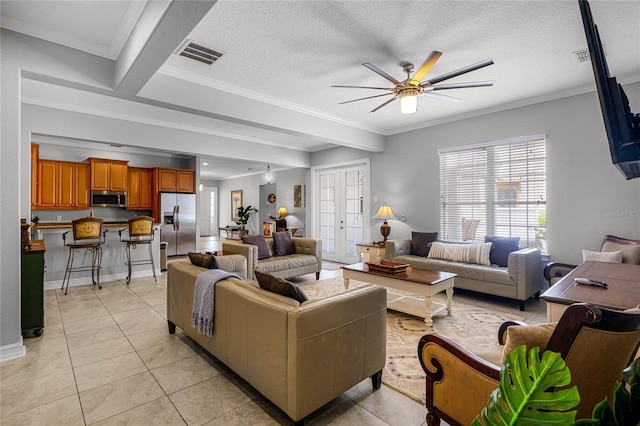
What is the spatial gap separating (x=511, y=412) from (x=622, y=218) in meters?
4.65

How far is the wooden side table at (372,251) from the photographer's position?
545 centimetres

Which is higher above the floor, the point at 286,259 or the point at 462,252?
the point at 462,252

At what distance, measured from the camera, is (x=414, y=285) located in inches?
130

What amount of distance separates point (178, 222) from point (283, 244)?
142 inches

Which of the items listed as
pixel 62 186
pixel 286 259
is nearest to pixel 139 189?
pixel 62 186

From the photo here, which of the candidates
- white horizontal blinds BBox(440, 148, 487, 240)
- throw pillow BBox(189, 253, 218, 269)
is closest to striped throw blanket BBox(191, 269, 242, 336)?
throw pillow BBox(189, 253, 218, 269)

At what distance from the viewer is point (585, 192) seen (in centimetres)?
400

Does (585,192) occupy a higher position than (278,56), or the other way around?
(278,56)

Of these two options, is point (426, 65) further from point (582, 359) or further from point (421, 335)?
point (421, 335)

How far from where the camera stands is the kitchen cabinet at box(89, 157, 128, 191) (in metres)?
6.68

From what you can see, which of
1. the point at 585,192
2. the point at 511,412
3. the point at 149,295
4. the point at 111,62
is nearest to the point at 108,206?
the point at 149,295

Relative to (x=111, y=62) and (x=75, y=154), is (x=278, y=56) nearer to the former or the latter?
(x=111, y=62)

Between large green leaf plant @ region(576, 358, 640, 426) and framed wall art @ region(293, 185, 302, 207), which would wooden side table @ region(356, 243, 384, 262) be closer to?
framed wall art @ region(293, 185, 302, 207)

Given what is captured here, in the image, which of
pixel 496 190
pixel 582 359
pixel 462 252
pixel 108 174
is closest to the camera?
pixel 582 359
